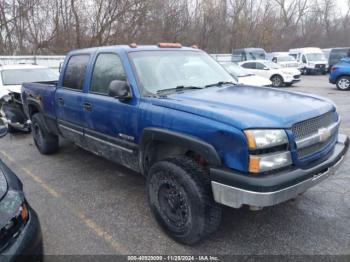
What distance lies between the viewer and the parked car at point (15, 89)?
25.1ft

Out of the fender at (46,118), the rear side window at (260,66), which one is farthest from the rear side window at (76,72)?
the rear side window at (260,66)

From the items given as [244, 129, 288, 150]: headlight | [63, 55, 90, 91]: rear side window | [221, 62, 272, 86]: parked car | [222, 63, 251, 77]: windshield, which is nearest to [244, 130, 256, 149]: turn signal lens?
[244, 129, 288, 150]: headlight

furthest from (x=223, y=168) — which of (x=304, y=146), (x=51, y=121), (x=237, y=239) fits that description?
(x=51, y=121)

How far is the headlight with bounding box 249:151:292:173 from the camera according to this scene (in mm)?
2561

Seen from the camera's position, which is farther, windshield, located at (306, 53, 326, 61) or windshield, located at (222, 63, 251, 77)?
windshield, located at (306, 53, 326, 61)

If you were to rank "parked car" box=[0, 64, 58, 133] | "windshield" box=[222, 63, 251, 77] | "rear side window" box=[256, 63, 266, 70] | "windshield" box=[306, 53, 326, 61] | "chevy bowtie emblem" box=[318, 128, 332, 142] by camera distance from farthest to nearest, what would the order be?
"windshield" box=[306, 53, 326, 61] → "rear side window" box=[256, 63, 266, 70] → "windshield" box=[222, 63, 251, 77] → "parked car" box=[0, 64, 58, 133] → "chevy bowtie emblem" box=[318, 128, 332, 142]

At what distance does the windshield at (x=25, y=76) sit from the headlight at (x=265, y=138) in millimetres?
7575

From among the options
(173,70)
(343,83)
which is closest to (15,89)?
(173,70)

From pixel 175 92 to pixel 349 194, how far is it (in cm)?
259

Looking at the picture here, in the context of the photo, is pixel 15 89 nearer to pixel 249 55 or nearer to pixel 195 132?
pixel 195 132

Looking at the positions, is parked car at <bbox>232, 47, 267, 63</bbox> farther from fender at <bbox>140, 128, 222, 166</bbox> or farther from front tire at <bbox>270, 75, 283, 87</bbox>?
fender at <bbox>140, 128, 222, 166</bbox>

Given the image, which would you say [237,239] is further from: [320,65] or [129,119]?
[320,65]

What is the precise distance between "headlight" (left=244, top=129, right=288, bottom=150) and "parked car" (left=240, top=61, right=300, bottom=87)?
51.7 feet

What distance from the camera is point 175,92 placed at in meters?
3.56
